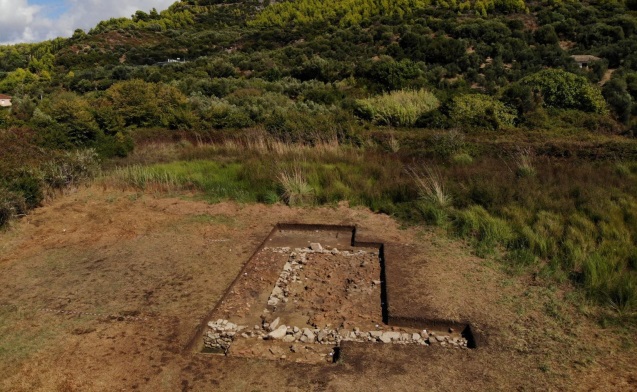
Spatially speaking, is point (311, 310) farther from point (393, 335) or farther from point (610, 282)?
point (610, 282)

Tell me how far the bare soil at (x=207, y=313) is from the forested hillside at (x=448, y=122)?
27.5 inches

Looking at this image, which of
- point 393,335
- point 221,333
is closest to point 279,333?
point 221,333

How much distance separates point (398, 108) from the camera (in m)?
14.7

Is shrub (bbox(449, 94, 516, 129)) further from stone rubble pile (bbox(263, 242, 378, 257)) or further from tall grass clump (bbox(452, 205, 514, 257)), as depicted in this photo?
stone rubble pile (bbox(263, 242, 378, 257))

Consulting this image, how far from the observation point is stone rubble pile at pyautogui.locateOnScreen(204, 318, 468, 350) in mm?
4258

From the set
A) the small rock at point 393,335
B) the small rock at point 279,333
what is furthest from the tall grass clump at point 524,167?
the small rock at point 279,333

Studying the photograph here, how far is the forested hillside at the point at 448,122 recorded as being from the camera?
6539 mm

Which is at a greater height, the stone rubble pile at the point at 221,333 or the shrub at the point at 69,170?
the shrub at the point at 69,170

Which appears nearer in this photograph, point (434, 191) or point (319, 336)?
point (319, 336)

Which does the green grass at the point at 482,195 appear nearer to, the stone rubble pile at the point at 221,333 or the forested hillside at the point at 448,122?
the forested hillside at the point at 448,122

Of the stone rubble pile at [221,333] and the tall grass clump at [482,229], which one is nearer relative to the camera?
the stone rubble pile at [221,333]

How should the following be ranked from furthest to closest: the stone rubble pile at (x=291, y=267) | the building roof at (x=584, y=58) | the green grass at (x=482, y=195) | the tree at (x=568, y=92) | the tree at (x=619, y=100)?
the building roof at (x=584, y=58), the tree at (x=568, y=92), the tree at (x=619, y=100), the green grass at (x=482, y=195), the stone rubble pile at (x=291, y=267)

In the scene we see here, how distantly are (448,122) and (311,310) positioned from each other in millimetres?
10375

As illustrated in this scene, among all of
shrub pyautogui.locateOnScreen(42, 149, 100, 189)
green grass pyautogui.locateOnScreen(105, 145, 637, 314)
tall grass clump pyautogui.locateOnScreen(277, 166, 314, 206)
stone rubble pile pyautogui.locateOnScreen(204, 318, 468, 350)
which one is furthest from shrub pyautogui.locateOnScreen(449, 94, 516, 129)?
stone rubble pile pyautogui.locateOnScreen(204, 318, 468, 350)
